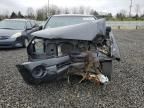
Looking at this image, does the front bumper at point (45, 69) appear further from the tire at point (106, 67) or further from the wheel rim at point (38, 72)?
the tire at point (106, 67)

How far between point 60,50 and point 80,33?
47 cm

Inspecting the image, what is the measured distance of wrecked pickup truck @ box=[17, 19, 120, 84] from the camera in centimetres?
379

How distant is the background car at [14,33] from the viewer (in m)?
9.01

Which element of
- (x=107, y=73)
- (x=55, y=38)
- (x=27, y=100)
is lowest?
(x=27, y=100)

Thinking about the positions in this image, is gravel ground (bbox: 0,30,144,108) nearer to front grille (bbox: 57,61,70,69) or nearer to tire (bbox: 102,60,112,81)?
tire (bbox: 102,60,112,81)

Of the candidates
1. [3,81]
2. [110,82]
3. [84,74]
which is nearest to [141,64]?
[110,82]

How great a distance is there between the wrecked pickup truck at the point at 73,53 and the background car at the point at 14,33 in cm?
432

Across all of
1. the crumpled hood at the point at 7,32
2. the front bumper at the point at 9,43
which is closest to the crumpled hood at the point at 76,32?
the front bumper at the point at 9,43

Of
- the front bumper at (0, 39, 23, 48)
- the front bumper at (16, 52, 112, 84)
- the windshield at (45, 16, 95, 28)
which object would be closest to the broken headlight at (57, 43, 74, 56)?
the front bumper at (16, 52, 112, 84)

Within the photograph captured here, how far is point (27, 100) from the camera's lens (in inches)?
143

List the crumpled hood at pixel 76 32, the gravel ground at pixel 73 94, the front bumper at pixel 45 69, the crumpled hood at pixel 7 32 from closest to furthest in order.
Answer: the gravel ground at pixel 73 94
the front bumper at pixel 45 69
the crumpled hood at pixel 76 32
the crumpled hood at pixel 7 32

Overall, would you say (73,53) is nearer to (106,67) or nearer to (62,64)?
(62,64)

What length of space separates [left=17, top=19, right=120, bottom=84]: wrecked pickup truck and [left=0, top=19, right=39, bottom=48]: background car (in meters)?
4.32

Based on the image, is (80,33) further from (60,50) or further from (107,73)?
(107,73)
